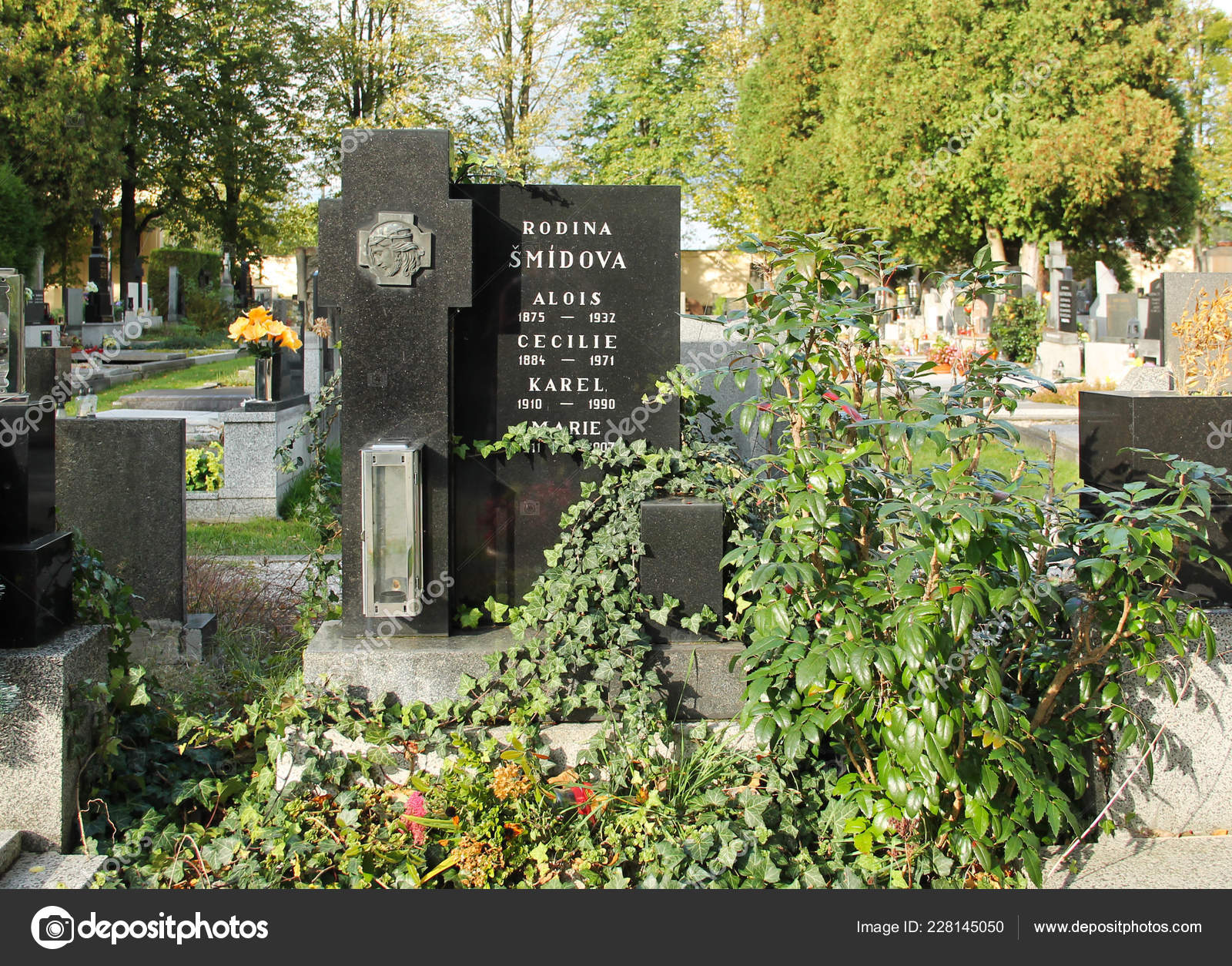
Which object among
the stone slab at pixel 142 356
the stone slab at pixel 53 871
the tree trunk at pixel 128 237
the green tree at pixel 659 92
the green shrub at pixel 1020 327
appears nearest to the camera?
the stone slab at pixel 53 871

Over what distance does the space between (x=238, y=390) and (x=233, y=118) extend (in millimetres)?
24967

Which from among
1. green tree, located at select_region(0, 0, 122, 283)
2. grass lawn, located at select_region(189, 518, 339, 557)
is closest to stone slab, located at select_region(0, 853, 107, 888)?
grass lawn, located at select_region(189, 518, 339, 557)

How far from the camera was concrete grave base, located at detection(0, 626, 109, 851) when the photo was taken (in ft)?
10.4

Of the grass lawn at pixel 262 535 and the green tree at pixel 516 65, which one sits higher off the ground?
the green tree at pixel 516 65

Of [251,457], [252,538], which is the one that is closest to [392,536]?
[252,538]

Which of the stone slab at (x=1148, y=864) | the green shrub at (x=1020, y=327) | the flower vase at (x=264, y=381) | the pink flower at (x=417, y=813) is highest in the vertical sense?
the green shrub at (x=1020, y=327)

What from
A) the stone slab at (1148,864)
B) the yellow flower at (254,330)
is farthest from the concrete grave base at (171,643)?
the yellow flower at (254,330)

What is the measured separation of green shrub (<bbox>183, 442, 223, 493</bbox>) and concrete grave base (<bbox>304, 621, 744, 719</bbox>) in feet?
17.6

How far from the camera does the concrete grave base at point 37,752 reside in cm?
317

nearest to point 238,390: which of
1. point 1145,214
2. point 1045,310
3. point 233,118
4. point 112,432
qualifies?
point 112,432

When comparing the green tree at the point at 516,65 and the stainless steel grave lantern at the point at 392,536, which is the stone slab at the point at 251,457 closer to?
the stainless steel grave lantern at the point at 392,536

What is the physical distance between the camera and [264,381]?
9211 millimetres

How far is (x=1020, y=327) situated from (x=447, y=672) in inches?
763

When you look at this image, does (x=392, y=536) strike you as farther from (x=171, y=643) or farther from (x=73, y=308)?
(x=73, y=308)
